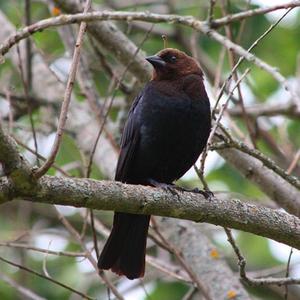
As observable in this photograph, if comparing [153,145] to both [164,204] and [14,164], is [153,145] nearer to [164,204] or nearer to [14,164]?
[164,204]

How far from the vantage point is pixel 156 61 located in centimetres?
436

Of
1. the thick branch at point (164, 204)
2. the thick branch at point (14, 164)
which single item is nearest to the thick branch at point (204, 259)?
the thick branch at point (164, 204)

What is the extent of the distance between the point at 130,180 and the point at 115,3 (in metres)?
2.63

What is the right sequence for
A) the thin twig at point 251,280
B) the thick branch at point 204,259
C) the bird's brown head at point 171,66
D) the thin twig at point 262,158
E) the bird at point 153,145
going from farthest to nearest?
the thick branch at point 204,259, the bird's brown head at point 171,66, the bird at point 153,145, the thin twig at point 262,158, the thin twig at point 251,280

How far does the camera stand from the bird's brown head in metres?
4.31

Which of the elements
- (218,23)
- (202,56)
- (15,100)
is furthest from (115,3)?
(218,23)

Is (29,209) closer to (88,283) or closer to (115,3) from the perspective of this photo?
(88,283)

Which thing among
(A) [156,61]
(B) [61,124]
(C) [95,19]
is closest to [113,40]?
(A) [156,61]

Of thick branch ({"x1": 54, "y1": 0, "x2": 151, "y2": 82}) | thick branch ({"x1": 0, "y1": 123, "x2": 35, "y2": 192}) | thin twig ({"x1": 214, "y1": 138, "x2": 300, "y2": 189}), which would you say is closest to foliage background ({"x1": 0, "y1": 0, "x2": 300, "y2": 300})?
thick branch ({"x1": 54, "y1": 0, "x2": 151, "y2": 82})

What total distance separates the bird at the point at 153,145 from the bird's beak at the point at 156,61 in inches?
5.9

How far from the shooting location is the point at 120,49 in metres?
4.57

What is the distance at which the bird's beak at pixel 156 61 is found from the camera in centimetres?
435

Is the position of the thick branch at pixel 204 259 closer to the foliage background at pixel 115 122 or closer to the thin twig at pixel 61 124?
the foliage background at pixel 115 122

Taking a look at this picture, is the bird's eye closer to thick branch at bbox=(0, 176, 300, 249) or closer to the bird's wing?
the bird's wing
